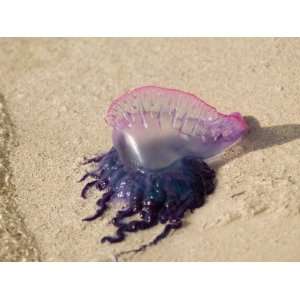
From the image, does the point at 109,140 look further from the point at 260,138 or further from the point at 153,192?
the point at 260,138

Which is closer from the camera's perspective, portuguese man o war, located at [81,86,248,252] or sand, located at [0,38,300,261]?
sand, located at [0,38,300,261]

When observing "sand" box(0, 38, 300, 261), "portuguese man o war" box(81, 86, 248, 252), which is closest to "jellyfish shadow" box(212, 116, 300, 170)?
"sand" box(0, 38, 300, 261)

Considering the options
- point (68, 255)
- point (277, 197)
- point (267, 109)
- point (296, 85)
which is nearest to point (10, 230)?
point (68, 255)

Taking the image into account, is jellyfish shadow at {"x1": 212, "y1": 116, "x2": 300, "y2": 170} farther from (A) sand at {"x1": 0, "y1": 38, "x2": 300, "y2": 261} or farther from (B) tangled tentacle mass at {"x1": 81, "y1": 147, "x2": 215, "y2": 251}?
(B) tangled tentacle mass at {"x1": 81, "y1": 147, "x2": 215, "y2": 251}

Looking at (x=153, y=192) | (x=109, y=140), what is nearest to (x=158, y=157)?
(x=153, y=192)

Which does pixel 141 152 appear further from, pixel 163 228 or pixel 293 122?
pixel 293 122

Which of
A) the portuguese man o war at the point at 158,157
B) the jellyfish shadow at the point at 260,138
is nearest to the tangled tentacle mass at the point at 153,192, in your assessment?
the portuguese man o war at the point at 158,157
